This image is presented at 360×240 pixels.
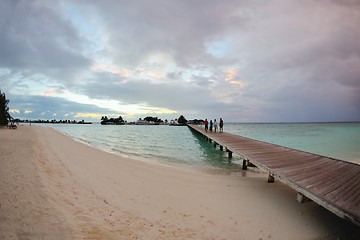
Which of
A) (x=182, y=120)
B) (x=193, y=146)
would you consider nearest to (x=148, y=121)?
(x=182, y=120)

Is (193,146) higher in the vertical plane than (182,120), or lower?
lower

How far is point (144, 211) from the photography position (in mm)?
4688

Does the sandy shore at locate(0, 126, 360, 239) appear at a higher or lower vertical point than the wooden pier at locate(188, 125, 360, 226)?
lower

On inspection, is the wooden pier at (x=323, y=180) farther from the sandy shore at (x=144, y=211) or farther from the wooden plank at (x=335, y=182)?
the sandy shore at (x=144, y=211)

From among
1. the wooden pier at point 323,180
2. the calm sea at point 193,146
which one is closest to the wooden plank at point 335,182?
the wooden pier at point 323,180

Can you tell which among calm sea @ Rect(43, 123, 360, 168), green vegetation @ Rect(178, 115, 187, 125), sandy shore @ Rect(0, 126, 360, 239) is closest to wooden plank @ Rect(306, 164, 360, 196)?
sandy shore @ Rect(0, 126, 360, 239)

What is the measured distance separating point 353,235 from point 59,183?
20.9 ft

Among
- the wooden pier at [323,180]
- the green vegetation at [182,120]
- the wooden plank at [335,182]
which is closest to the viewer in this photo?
the wooden pier at [323,180]

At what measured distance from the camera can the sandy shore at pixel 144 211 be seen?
11.6ft

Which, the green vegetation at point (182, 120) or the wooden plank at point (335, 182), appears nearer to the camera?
the wooden plank at point (335, 182)

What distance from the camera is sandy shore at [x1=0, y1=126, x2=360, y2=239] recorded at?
3.53 meters

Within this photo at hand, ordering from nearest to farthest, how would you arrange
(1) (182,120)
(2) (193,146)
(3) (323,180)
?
(3) (323,180) → (2) (193,146) → (1) (182,120)

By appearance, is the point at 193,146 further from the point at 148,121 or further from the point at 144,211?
the point at 148,121

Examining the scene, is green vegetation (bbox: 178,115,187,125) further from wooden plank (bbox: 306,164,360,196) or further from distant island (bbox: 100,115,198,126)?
wooden plank (bbox: 306,164,360,196)
